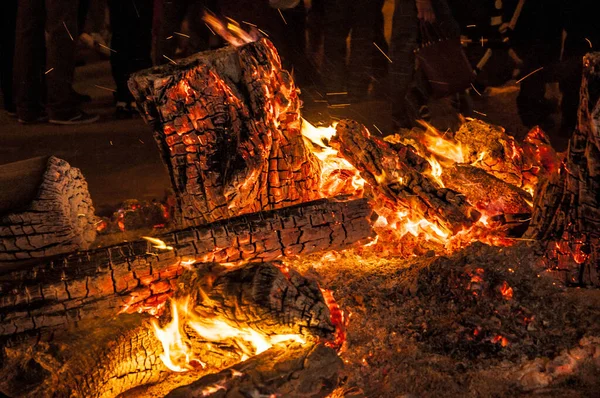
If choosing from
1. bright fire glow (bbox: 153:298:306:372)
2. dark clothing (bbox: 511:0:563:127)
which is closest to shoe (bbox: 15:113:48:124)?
bright fire glow (bbox: 153:298:306:372)

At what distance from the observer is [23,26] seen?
644 centimetres

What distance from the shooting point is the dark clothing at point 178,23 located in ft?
21.5

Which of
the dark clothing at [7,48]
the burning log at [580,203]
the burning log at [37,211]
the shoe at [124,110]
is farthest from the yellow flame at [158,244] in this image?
the dark clothing at [7,48]

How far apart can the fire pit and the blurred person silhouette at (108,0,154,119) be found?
3.49 m

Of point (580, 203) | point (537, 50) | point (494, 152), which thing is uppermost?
point (537, 50)

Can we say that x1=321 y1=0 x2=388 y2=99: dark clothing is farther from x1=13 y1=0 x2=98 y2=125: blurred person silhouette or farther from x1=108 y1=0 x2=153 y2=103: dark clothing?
x1=13 y1=0 x2=98 y2=125: blurred person silhouette

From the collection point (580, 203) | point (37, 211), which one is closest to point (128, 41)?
point (37, 211)

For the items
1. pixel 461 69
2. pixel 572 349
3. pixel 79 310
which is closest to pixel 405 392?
pixel 572 349

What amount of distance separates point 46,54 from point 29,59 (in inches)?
9.0

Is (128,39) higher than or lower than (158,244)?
higher

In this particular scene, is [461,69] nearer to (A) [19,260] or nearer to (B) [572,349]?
(B) [572,349]

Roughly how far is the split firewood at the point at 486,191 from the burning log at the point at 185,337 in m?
1.52

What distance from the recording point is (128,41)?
7008mm

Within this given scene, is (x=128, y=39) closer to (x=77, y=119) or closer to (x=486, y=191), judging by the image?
(x=77, y=119)
